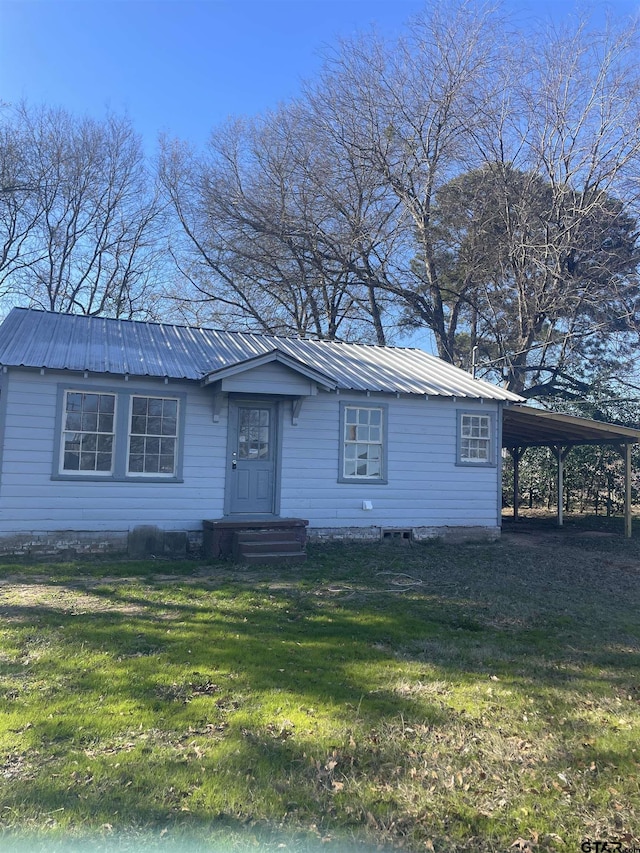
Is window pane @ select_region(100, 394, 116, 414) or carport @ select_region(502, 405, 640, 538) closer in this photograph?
window pane @ select_region(100, 394, 116, 414)

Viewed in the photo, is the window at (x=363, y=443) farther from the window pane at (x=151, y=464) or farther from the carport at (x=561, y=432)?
the window pane at (x=151, y=464)

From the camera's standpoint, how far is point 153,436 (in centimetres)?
1032

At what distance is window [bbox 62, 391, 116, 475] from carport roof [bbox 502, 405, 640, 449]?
804 cm

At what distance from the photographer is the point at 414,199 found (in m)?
20.1

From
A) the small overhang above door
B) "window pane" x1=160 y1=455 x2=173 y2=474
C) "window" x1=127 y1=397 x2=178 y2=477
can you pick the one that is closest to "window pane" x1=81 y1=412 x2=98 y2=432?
"window" x1=127 y1=397 x2=178 y2=477

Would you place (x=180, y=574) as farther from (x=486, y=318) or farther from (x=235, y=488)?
(x=486, y=318)

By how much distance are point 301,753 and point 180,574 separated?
5378 millimetres

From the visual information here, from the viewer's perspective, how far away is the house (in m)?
9.60

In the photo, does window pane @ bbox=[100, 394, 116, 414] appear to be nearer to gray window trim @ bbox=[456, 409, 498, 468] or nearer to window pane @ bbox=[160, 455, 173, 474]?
window pane @ bbox=[160, 455, 173, 474]

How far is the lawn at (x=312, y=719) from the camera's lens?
2895 millimetres

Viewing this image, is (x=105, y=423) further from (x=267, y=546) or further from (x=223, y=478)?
(x=267, y=546)

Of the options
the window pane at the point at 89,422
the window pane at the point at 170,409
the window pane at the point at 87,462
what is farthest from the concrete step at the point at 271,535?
the window pane at the point at 89,422

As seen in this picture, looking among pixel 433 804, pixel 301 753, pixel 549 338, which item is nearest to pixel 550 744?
pixel 433 804

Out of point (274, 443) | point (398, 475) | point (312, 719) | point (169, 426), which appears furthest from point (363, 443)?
point (312, 719)
